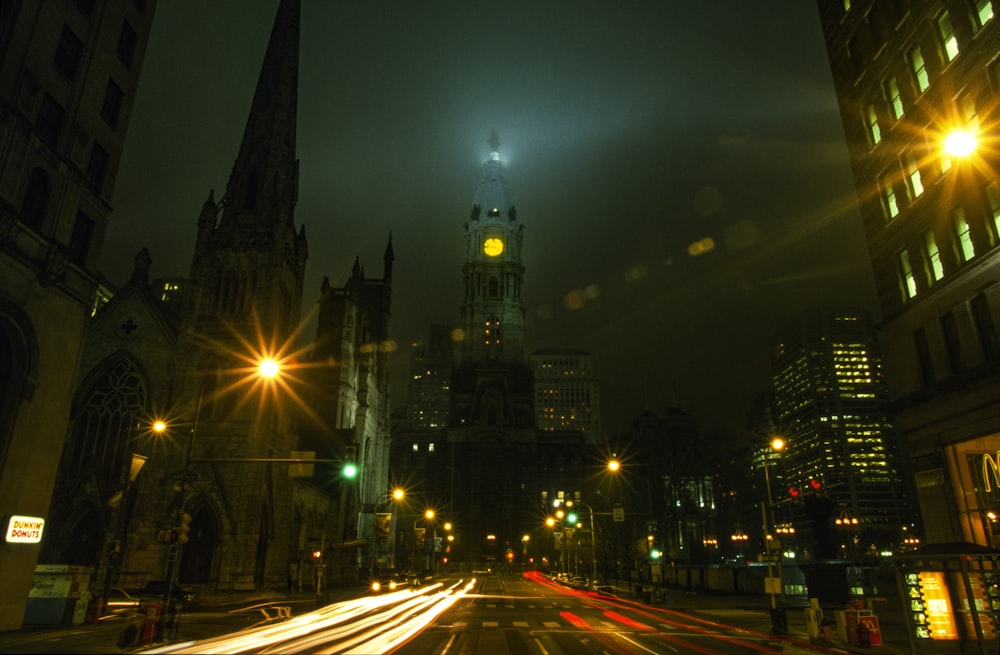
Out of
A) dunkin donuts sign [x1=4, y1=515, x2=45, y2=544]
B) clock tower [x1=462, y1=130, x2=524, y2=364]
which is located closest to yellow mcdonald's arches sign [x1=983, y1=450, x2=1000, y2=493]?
dunkin donuts sign [x1=4, y1=515, x2=45, y2=544]

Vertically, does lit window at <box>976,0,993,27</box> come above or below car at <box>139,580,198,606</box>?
above

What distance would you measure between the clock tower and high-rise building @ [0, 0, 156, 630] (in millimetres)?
130218

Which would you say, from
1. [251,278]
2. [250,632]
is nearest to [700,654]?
[250,632]

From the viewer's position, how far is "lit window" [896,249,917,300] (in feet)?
84.2

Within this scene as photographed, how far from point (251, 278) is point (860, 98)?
1655 inches

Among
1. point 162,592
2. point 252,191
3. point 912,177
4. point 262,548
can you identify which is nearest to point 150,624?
point 162,592

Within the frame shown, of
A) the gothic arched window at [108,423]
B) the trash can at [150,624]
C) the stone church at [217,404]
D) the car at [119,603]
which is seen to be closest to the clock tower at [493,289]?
the stone church at [217,404]

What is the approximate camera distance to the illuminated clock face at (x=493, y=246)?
17214 centimetres

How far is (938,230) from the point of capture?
2359 cm

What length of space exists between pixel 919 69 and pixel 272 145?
45.8 meters

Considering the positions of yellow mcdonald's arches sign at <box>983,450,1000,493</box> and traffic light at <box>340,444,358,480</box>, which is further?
traffic light at <box>340,444,358,480</box>

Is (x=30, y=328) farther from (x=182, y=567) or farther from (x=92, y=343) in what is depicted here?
(x=92, y=343)

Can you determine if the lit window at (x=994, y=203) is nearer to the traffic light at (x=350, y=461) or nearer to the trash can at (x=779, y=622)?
the trash can at (x=779, y=622)

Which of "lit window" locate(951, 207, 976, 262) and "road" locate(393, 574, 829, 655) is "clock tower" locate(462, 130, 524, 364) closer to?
"road" locate(393, 574, 829, 655)
